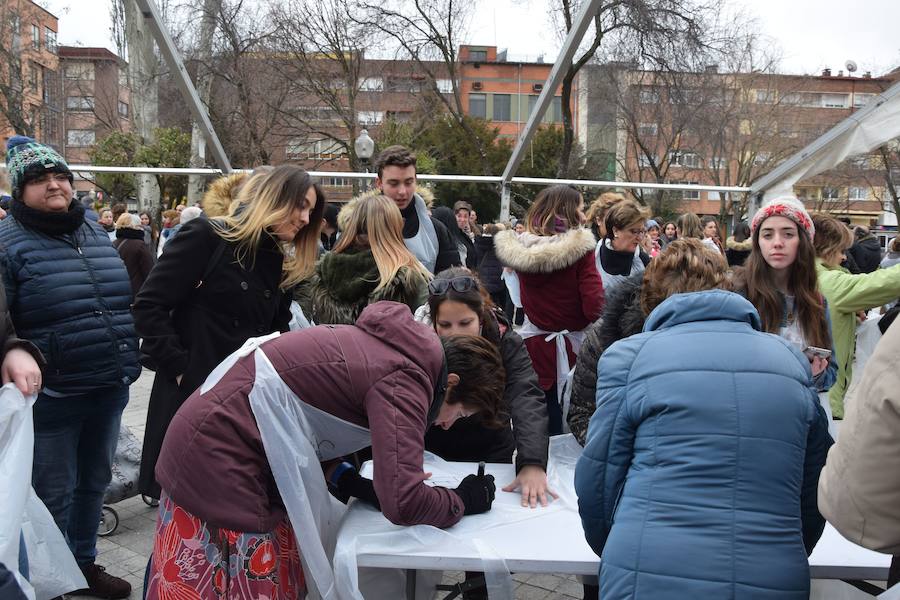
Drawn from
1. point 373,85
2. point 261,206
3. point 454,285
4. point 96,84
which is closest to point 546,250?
point 454,285

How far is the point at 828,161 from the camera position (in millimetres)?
5395

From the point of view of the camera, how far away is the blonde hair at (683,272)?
2385 millimetres

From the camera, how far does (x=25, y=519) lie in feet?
7.02

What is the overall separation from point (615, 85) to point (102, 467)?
18.6 meters

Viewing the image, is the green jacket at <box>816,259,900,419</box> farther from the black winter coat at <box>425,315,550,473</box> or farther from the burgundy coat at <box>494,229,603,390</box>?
the black winter coat at <box>425,315,550,473</box>

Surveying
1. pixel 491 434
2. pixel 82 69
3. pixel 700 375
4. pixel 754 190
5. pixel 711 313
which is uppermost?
pixel 82 69

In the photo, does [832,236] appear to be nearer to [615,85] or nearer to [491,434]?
[491,434]

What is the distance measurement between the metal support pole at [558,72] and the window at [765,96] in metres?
28.1

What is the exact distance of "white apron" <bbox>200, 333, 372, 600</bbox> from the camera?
73.7 inches

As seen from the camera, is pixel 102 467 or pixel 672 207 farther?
pixel 672 207

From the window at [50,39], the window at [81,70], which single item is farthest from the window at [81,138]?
the window at [50,39]

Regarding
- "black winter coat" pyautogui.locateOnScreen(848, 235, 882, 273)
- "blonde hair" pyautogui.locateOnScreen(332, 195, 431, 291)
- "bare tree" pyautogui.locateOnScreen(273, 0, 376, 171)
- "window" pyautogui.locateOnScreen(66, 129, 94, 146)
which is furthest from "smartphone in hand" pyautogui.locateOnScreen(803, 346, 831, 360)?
"window" pyautogui.locateOnScreen(66, 129, 94, 146)

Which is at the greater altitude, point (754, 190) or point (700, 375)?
point (754, 190)

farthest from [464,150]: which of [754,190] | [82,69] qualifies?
[754,190]
